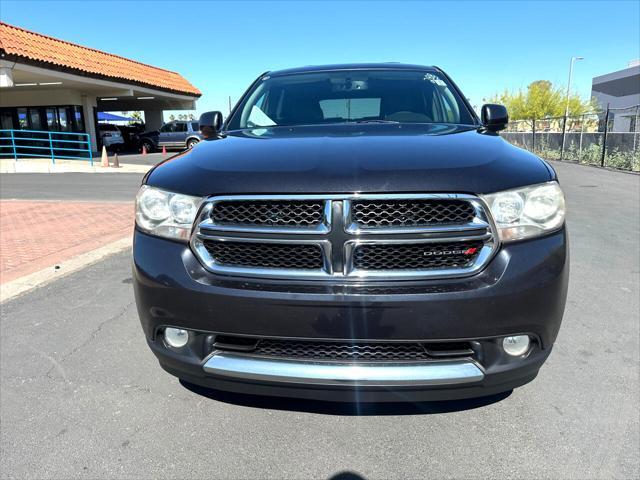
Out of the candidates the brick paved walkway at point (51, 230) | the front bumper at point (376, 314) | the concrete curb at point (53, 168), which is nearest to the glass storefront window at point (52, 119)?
the concrete curb at point (53, 168)

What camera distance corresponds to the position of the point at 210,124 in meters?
3.37

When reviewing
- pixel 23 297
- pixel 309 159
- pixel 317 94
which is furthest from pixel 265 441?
pixel 23 297

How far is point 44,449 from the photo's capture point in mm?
2289

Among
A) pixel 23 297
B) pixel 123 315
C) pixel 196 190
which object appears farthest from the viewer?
pixel 23 297

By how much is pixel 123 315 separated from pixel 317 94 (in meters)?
2.29

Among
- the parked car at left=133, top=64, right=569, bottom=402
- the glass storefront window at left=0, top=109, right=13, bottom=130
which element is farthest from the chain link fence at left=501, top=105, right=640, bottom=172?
the glass storefront window at left=0, top=109, right=13, bottom=130

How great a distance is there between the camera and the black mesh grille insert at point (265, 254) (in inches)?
78.0

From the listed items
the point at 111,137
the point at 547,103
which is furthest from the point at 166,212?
the point at 547,103

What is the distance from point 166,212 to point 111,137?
29.8 meters

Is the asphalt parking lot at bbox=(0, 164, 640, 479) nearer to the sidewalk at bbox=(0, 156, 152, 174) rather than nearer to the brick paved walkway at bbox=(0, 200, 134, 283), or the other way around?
the brick paved walkway at bbox=(0, 200, 134, 283)

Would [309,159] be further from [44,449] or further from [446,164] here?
[44,449]

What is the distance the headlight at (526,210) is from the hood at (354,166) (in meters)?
0.04

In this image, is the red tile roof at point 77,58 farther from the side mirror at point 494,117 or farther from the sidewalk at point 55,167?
the side mirror at point 494,117

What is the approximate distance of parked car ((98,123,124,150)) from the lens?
28423 millimetres
